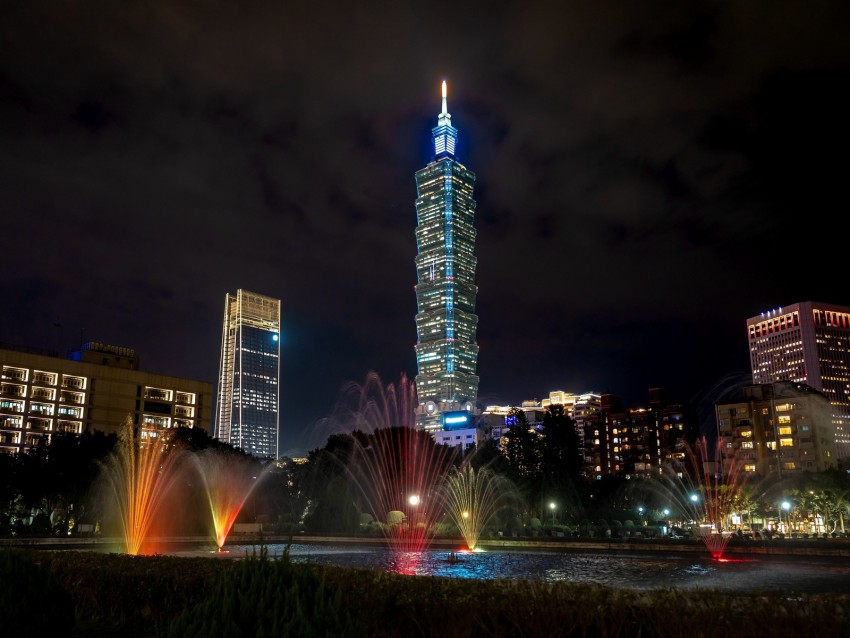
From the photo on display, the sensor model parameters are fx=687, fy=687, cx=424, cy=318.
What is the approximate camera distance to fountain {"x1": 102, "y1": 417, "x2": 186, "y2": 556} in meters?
51.9

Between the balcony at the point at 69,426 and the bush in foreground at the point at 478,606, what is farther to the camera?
the balcony at the point at 69,426

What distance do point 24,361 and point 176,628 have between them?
110516 millimetres

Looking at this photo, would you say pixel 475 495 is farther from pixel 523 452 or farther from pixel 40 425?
pixel 40 425

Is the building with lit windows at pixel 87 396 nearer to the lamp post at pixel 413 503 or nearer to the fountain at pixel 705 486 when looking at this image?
the lamp post at pixel 413 503

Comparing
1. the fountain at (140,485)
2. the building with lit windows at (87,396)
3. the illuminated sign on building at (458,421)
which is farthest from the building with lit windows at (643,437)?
the fountain at (140,485)

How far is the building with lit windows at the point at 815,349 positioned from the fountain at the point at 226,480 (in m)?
159

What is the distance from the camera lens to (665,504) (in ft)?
377

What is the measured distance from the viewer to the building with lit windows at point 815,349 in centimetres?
18362

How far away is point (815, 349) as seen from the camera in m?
186

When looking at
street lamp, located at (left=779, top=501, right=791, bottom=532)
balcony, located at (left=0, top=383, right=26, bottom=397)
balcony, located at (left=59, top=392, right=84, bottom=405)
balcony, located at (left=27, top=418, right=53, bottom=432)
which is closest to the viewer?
street lamp, located at (left=779, top=501, right=791, bottom=532)

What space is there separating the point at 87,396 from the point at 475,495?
70127 millimetres

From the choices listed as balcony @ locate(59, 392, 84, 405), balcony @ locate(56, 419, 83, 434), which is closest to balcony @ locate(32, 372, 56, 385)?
balcony @ locate(59, 392, 84, 405)

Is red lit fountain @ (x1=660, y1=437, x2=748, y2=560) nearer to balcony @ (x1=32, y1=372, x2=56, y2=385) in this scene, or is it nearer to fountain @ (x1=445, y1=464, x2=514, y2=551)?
fountain @ (x1=445, y1=464, x2=514, y2=551)

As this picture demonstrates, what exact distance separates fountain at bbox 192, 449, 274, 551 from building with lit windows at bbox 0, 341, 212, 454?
31.2 metres
